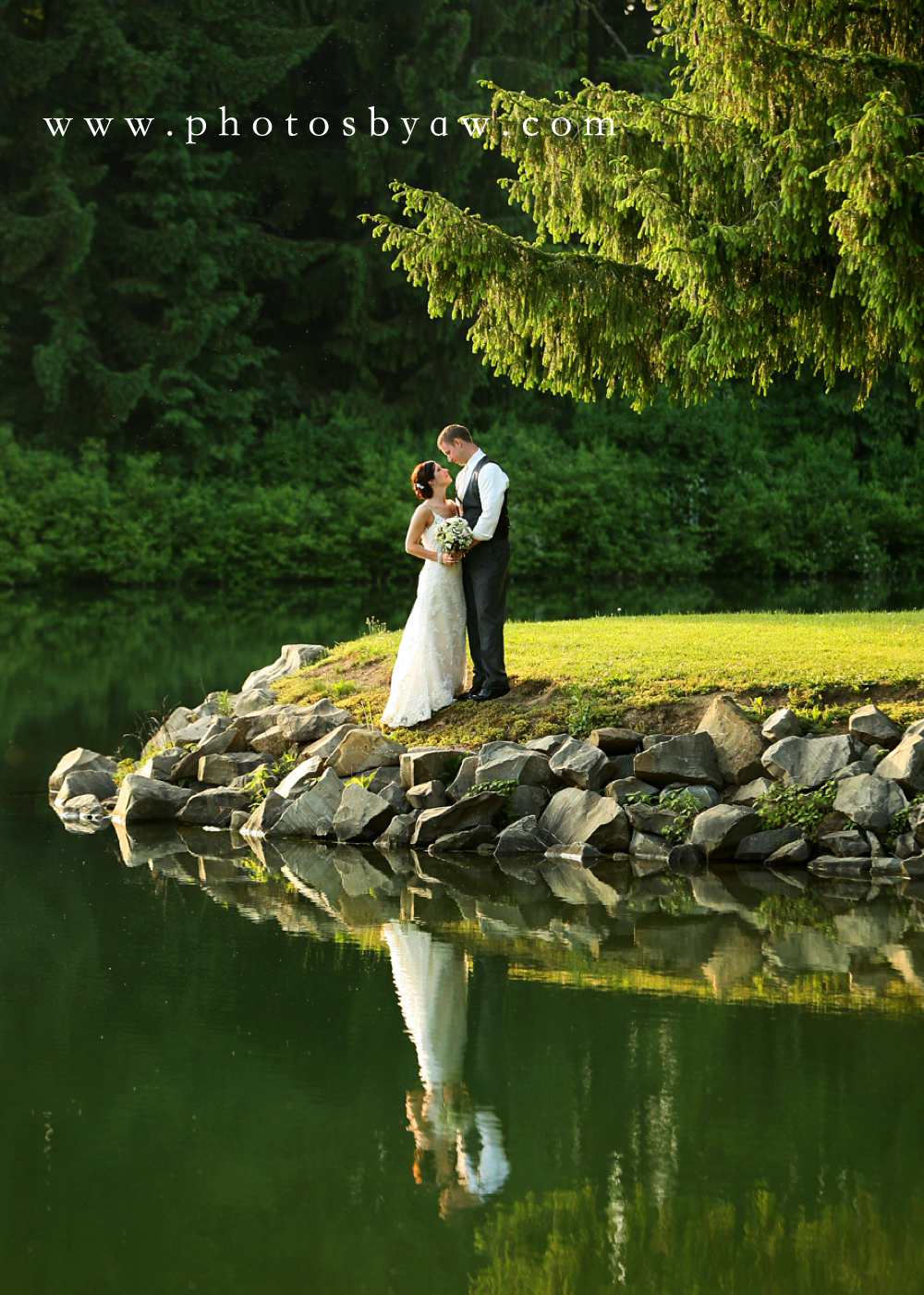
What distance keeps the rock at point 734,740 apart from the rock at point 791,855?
0.63m

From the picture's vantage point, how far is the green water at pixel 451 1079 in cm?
478

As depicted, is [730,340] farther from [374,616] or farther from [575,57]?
[575,57]

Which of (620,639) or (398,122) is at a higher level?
(398,122)

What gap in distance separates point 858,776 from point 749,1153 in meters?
5.10

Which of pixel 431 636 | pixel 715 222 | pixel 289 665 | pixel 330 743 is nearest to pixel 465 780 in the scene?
pixel 330 743

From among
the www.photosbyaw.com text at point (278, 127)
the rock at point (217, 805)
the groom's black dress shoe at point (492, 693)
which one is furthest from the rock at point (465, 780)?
the www.photosbyaw.com text at point (278, 127)

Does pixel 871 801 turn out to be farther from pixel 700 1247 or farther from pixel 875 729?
pixel 700 1247

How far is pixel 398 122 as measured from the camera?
1815 inches

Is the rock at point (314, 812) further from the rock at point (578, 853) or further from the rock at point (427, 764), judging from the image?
the rock at point (578, 853)

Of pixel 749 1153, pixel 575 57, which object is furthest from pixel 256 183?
pixel 749 1153

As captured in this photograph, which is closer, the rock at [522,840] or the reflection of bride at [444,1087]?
the reflection of bride at [444,1087]

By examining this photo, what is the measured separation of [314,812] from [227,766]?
1.33 meters

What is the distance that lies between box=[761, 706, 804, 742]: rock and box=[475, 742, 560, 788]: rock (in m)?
1.45

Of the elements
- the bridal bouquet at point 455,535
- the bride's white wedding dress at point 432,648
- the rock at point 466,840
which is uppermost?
the bridal bouquet at point 455,535
